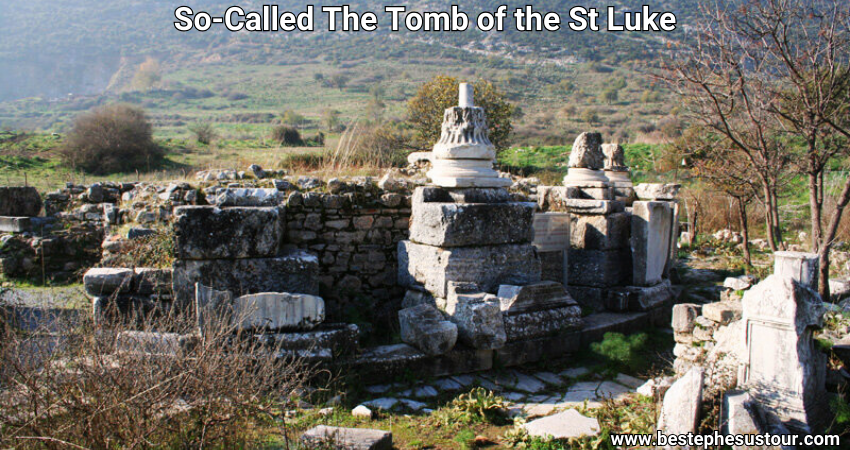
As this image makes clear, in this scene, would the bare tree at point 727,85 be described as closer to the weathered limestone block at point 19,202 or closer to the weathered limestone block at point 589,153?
the weathered limestone block at point 589,153

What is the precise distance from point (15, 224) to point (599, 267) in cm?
875

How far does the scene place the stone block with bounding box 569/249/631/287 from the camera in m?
6.49

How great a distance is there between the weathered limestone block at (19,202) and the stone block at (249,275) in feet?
22.1

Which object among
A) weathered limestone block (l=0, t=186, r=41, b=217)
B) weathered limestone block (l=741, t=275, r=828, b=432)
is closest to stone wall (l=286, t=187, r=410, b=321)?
weathered limestone block (l=741, t=275, r=828, b=432)

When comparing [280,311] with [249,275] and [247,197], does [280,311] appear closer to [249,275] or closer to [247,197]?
[249,275]

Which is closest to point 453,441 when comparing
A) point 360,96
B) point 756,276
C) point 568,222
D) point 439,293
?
point 439,293

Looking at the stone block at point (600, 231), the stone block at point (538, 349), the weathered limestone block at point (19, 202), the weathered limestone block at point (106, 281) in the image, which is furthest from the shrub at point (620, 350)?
the weathered limestone block at point (19, 202)

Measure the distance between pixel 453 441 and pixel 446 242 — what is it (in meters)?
1.97

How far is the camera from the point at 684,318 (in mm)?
5176

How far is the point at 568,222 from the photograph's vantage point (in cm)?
662

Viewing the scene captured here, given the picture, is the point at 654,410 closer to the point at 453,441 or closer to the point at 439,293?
the point at 453,441

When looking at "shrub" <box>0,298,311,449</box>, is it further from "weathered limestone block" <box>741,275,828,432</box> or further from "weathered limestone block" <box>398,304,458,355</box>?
"weathered limestone block" <box>741,275,828,432</box>

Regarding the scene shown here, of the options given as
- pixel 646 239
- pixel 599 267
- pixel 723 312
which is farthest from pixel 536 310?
pixel 646 239

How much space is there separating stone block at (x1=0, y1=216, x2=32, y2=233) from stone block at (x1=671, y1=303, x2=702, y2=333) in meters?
9.31
